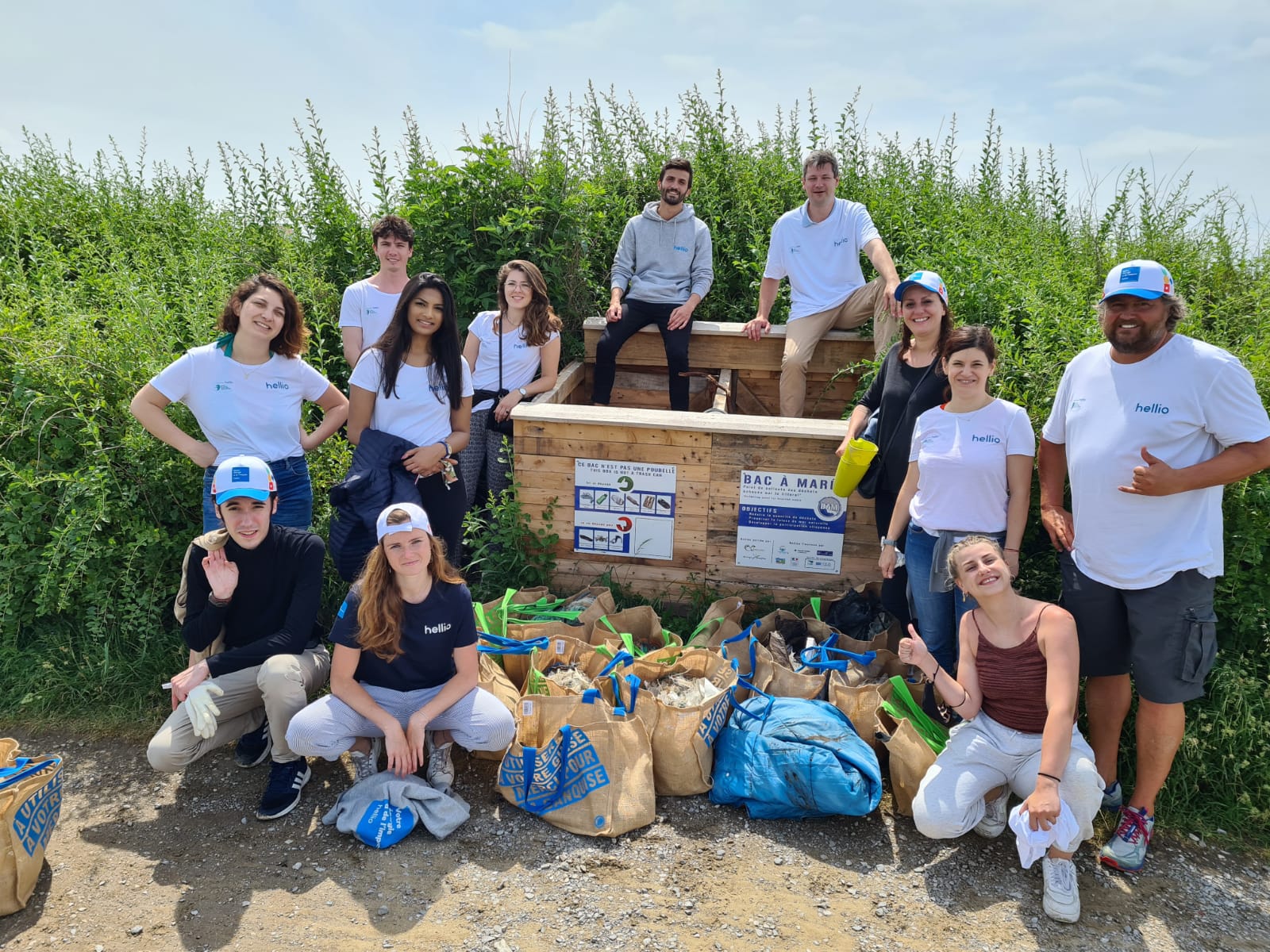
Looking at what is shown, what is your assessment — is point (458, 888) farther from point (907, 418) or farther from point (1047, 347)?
point (1047, 347)

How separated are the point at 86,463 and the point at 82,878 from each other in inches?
102

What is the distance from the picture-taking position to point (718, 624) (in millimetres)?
4805

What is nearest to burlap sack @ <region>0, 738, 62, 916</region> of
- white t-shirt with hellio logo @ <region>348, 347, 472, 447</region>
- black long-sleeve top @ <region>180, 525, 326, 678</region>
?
black long-sleeve top @ <region>180, 525, 326, 678</region>

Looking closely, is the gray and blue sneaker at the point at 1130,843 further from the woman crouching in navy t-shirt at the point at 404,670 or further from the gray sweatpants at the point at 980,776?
the woman crouching in navy t-shirt at the point at 404,670

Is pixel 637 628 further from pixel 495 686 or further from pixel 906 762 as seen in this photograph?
pixel 906 762

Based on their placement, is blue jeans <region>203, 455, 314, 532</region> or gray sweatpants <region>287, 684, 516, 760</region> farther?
blue jeans <region>203, 455, 314, 532</region>

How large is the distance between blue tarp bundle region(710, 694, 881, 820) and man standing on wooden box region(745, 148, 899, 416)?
9.74 feet

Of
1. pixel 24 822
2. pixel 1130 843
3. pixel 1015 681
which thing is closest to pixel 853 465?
pixel 1015 681

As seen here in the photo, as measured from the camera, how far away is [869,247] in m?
6.19

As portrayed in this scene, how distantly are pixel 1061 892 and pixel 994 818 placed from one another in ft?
1.35

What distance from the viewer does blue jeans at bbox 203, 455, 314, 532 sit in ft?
14.5

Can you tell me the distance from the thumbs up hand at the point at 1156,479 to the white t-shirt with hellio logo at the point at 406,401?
127 inches

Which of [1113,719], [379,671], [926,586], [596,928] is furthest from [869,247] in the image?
[596,928]

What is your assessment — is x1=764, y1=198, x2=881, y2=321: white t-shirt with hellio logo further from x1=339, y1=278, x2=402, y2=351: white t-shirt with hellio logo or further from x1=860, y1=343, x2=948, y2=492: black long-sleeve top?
x1=339, y1=278, x2=402, y2=351: white t-shirt with hellio logo
